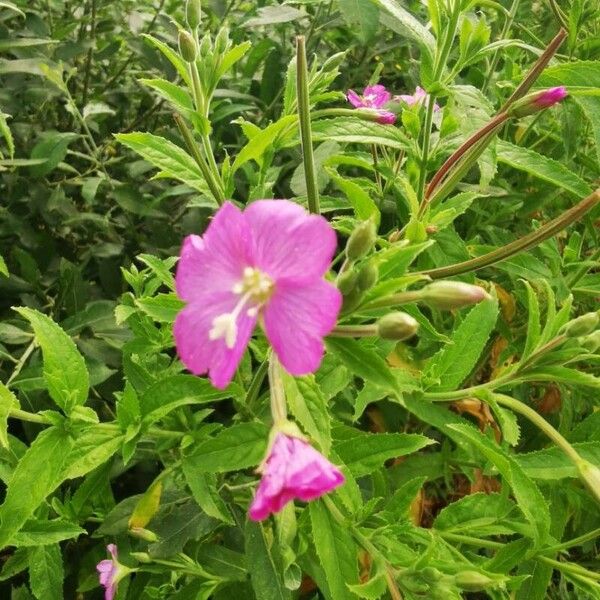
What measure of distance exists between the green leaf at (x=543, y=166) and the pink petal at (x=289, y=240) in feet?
1.59

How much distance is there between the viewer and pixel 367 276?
65 centimetres

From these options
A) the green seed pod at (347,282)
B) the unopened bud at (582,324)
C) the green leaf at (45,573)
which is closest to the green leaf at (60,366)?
the green leaf at (45,573)

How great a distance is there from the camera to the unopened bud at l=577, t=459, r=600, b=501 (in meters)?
0.81

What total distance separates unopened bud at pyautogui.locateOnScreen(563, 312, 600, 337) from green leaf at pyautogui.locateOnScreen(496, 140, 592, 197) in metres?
0.27

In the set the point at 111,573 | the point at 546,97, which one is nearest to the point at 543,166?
the point at 546,97

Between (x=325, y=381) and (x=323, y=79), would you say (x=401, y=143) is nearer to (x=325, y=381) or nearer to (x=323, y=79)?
(x=323, y=79)

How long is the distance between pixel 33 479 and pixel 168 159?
1.39 feet

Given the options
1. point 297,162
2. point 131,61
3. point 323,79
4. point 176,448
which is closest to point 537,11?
point 297,162

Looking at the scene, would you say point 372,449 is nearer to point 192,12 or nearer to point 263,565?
point 263,565

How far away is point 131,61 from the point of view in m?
1.92

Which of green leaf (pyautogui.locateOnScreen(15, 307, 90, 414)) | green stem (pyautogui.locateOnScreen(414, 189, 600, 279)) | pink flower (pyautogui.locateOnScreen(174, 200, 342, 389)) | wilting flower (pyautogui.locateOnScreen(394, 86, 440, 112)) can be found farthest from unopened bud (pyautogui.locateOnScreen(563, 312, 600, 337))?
green leaf (pyautogui.locateOnScreen(15, 307, 90, 414))

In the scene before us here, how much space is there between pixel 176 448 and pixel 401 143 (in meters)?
0.56

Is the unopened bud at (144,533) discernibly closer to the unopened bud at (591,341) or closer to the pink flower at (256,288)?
the pink flower at (256,288)

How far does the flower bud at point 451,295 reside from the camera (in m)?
0.68
